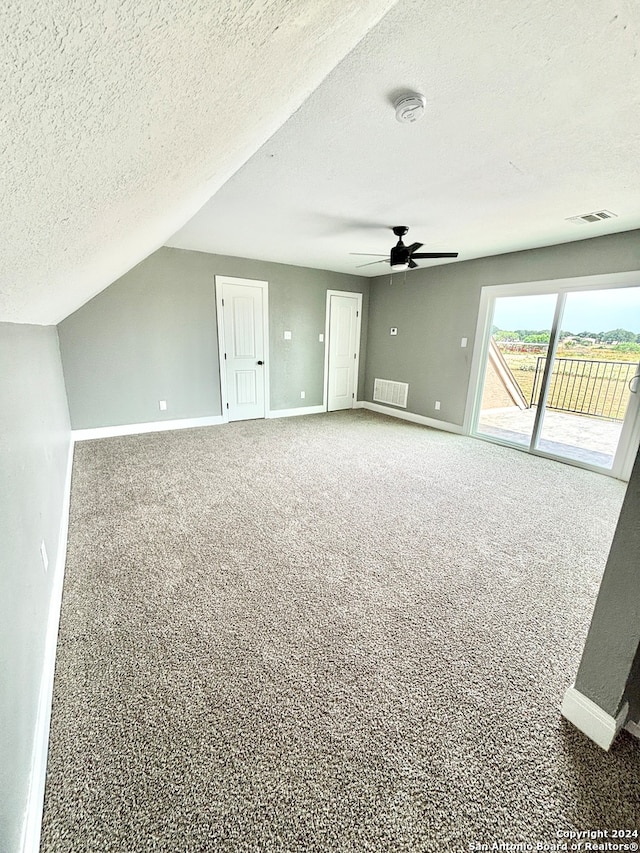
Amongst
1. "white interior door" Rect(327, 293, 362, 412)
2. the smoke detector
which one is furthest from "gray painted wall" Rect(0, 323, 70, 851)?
"white interior door" Rect(327, 293, 362, 412)

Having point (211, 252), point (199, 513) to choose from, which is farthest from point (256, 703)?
point (211, 252)

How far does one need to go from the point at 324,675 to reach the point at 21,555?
3.93ft

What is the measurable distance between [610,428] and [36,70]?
19.8ft

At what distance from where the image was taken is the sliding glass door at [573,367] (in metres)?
3.40

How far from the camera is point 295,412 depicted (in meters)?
5.72

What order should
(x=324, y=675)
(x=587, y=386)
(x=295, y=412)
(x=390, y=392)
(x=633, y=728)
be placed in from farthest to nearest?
(x=390, y=392) < (x=295, y=412) < (x=587, y=386) < (x=324, y=675) < (x=633, y=728)

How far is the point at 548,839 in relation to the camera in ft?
3.14

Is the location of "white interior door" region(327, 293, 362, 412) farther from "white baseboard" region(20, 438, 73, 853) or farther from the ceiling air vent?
"white baseboard" region(20, 438, 73, 853)

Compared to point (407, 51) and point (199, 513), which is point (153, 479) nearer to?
point (199, 513)

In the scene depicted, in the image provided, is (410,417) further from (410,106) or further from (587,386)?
(410,106)

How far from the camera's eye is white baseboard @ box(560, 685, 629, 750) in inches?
45.5

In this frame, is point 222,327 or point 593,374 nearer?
point 593,374

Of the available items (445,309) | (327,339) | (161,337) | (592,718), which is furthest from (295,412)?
(592,718)

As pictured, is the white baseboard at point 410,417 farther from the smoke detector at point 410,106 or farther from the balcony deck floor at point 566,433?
the smoke detector at point 410,106
